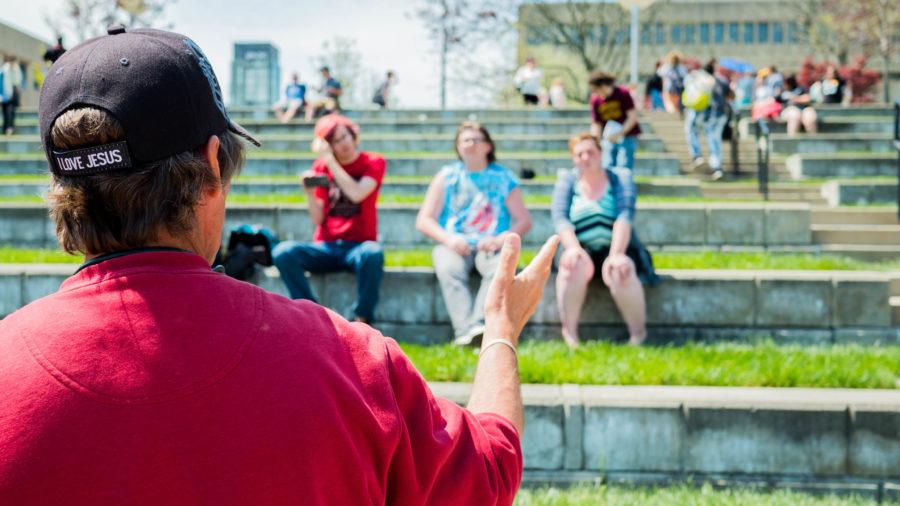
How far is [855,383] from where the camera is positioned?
4387 millimetres

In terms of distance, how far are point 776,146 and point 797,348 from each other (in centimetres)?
866

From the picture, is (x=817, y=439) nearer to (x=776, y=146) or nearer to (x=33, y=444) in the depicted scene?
(x=33, y=444)

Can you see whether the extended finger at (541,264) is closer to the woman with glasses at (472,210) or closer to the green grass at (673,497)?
the green grass at (673,497)

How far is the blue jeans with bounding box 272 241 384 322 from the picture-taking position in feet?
18.4

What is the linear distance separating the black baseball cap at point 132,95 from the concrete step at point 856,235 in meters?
8.07

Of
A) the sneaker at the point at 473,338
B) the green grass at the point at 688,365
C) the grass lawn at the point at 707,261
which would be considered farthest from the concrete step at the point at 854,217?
the sneaker at the point at 473,338

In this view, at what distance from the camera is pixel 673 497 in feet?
12.1

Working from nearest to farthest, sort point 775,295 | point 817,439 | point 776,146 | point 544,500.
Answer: point 544,500
point 817,439
point 775,295
point 776,146

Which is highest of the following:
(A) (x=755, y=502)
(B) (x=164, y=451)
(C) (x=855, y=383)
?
(B) (x=164, y=451)

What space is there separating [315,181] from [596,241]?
2083 millimetres

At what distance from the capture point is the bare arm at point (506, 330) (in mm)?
1435

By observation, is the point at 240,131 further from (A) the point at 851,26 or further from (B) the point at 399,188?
(A) the point at 851,26

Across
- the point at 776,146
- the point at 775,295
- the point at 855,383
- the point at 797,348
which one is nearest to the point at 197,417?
the point at 855,383

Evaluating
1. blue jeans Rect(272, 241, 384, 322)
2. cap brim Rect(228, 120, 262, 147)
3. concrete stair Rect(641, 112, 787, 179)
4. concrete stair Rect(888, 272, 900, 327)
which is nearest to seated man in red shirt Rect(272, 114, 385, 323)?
blue jeans Rect(272, 241, 384, 322)
